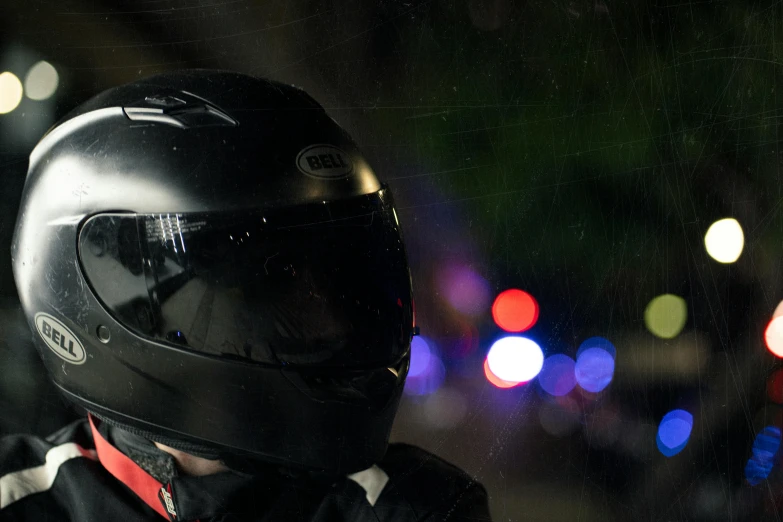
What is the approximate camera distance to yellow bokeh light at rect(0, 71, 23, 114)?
0.64 metres

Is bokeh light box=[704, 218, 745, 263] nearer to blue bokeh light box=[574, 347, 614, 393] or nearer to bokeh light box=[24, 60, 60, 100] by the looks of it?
blue bokeh light box=[574, 347, 614, 393]

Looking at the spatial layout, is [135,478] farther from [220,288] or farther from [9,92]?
[9,92]

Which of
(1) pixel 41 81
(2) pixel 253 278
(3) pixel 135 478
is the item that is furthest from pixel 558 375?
(1) pixel 41 81

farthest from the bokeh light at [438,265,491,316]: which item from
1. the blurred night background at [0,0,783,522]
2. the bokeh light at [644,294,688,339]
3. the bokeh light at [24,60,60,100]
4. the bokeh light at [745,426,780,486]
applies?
the bokeh light at [24,60,60,100]

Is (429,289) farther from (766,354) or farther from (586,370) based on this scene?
(766,354)

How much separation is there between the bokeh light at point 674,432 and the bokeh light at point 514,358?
0.39 feet

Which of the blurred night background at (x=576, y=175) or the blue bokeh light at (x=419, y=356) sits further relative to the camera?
the blue bokeh light at (x=419, y=356)

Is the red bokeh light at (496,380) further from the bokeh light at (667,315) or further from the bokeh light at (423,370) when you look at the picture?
the bokeh light at (667,315)

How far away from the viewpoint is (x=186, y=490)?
615 mm

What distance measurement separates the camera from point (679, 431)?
607 millimetres

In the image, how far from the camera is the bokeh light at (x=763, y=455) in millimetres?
584

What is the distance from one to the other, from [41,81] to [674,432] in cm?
64

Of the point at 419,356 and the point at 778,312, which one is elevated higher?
the point at 778,312

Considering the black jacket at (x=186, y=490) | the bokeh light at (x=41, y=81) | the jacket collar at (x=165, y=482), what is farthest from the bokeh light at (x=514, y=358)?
the bokeh light at (x=41, y=81)
